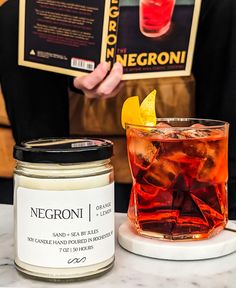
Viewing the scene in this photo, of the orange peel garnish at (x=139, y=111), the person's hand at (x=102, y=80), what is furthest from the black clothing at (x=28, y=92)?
the orange peel garnish at (x=139, y=111)

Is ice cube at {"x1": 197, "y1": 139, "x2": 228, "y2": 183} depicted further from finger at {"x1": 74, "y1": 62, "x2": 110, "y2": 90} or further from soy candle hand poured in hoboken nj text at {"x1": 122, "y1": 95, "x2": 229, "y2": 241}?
finger at {"x1": 74, "y1": 62, "x2": 110, "y2": 90}

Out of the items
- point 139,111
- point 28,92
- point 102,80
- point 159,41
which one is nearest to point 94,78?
point 102,80

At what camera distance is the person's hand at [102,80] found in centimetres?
101

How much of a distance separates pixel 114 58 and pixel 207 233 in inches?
20.6

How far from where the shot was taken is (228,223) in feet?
2.07

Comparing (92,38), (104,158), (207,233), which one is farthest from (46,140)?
A: (92,38)

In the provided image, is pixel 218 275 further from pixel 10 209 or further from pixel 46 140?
pixel 10 209

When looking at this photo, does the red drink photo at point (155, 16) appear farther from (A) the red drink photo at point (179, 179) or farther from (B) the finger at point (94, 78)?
(A) the red drink photo at point (179, 179)

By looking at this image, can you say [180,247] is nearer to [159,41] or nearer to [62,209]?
[62,209]

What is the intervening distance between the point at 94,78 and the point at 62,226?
587 millimetres

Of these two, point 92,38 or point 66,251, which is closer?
point 66,251

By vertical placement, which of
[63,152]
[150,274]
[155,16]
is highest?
[155,16]

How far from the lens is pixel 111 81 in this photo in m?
1.03

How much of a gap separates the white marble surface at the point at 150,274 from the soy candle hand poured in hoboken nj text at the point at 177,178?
4cm
